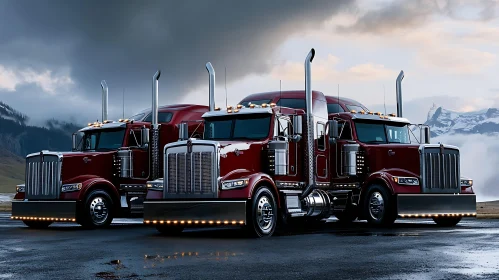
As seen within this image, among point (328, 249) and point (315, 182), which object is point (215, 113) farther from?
point (328, 249)

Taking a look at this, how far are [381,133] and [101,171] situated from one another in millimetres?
8033

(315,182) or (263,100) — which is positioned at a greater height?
(263,100)

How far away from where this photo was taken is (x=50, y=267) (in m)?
10.1

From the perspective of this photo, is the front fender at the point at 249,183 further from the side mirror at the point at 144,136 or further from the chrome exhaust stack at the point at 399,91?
the chrome exhaust stack at the point at 399,91

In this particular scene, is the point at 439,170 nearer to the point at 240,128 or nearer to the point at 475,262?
the point at 240,128

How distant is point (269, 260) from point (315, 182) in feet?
24.7

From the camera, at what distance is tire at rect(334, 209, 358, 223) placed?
19.9 m

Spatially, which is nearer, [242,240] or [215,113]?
[242,240]

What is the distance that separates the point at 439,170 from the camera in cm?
1930

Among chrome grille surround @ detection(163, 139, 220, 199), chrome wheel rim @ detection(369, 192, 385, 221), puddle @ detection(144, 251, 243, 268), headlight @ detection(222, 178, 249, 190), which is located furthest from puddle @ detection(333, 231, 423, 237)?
puddle @ detection(144, 251, 243, 268)

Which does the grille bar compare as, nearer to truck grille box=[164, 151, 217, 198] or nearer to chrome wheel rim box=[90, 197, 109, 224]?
truck grille box=[164, 151, 217, 198]

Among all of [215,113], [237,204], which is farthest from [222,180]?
[215,113]

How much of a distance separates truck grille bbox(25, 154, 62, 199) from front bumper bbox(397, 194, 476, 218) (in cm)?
910

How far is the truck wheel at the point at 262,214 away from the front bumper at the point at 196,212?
26 cm
